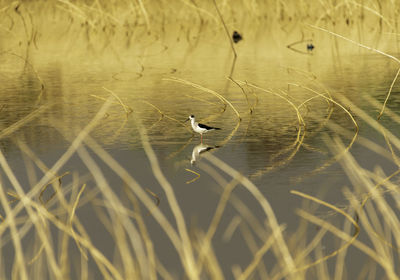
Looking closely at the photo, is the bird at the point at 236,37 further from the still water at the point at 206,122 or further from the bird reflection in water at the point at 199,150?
the bird reflection in water at the point at 199,150

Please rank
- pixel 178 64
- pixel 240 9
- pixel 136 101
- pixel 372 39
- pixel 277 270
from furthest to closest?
pixel 240 9
pixel 372 39
pixel 178 64
pixel 136 101
pixel 277 270

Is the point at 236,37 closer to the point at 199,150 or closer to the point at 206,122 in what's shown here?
the point at 206,122

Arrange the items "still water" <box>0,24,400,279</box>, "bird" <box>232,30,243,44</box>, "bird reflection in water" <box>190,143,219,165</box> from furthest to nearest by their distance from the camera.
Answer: "bird" <box>232,30,243,44</box>
"bird reflection in water" <box>190,143,219,165</box>
"still water" <box>0,24,400,279</box>

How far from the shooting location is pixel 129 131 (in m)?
13.4

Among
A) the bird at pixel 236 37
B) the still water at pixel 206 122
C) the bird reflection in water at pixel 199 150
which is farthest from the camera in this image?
the bird at pixel 236 37

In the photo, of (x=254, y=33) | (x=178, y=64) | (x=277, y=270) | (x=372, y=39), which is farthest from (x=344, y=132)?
(x=254, y=33)

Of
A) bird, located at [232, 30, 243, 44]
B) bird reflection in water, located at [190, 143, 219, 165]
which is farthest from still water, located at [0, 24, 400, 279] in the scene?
bird, located at [232, 30, 243, 44]

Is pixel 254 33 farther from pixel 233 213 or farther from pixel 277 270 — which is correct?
pixel 277 270

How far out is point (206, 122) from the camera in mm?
13945

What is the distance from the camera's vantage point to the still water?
8.92 meters

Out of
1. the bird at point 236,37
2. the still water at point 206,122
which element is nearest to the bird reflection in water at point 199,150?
the still water at point 206,122

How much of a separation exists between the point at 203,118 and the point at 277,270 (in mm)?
7957

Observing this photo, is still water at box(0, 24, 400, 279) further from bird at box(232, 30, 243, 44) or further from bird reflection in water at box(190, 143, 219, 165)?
bird at box(232, 30, 243, 44)

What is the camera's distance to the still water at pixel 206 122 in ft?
29.3
